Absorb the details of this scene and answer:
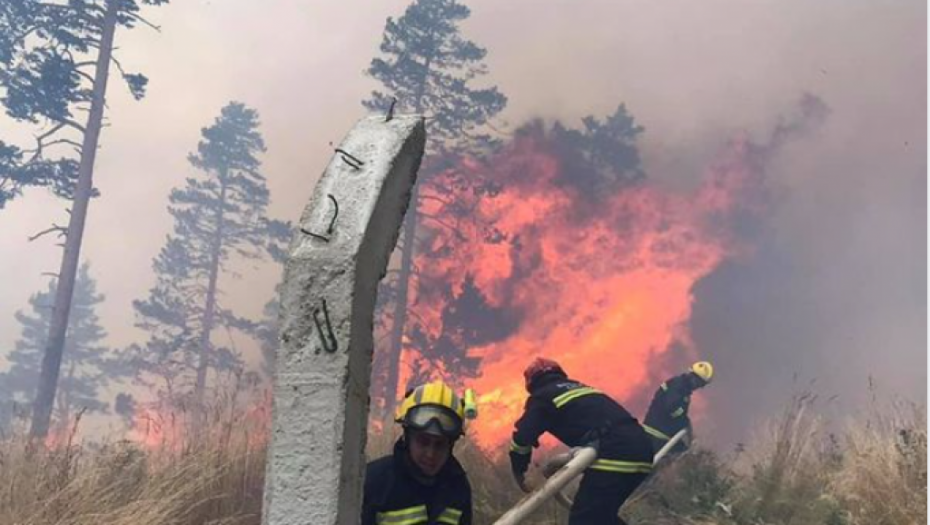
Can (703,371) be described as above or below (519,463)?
above

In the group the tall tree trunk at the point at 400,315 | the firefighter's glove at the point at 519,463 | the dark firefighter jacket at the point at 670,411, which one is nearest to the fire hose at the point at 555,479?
the firefighter's glove at the point at 519,463

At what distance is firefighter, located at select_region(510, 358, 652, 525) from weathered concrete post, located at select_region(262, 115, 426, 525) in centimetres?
217

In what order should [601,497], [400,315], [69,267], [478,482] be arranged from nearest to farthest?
[601,497]
[478,482]
[69,267]
[400,315]

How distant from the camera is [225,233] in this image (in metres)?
26.2

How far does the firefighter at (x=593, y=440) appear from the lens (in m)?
4.54

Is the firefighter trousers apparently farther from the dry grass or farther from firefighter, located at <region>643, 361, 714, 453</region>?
firefighter, located at <region>643, 361, 714, 453</region>

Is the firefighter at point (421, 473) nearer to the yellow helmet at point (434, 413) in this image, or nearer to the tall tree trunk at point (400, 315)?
the yellow helmet at point (434, 413)

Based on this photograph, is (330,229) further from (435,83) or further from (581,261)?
(435,83)

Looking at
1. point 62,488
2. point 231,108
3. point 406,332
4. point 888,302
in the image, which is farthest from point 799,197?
point 62,488

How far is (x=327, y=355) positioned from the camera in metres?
2.51

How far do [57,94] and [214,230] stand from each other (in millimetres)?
10485

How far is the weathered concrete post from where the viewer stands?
96.0 inches

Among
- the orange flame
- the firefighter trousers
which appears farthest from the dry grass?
the orange flame

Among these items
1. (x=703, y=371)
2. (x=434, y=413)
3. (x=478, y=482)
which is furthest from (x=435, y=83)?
(x=434, y=413)
